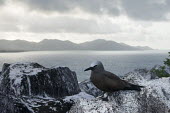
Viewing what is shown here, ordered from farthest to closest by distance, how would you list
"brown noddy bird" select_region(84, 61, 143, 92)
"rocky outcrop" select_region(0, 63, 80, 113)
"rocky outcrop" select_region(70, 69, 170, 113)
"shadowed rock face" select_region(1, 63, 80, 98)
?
"shadowed rock face" select_region(1, 63, 80, 98) → "rocky outcrop" select_region(0, 63, 80, 113) → "brown noddy bird" select_region(84, 61, 143, 92) → "rocky outcrop" select_region(70, 69, 170, 113)

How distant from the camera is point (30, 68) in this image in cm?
1711

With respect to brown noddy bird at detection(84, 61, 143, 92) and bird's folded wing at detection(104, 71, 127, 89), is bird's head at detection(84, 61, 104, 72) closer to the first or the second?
brown noddy bird at detection(84, 61, 143, 92)

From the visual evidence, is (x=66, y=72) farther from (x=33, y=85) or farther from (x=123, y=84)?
(x=123, y=84)

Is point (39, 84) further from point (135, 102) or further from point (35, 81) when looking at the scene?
point (135, 102)

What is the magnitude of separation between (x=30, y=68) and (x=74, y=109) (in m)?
7.90

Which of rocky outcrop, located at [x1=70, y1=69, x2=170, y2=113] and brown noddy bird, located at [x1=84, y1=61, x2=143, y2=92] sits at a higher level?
brown noddy bird, located at [x1=84, y1=61, x2=143, y2=92]

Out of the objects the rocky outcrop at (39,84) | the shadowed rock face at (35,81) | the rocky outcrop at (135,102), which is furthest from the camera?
the shadowed rock face at (35,81)

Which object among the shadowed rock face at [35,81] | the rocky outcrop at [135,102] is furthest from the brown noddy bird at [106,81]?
the shadowed rock face at [35,81]

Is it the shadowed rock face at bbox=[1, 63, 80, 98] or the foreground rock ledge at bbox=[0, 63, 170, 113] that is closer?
the foreground rock ledge at bbox=[0, 63, 170, 113]

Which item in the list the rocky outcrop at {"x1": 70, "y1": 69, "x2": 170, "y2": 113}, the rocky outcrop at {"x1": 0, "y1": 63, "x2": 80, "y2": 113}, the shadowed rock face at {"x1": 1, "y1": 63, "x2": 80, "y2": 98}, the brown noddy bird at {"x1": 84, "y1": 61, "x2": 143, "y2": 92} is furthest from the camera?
the shadowed rock face at {"x1": 1, "y1": 63, "x2": 80, "y2": 98}

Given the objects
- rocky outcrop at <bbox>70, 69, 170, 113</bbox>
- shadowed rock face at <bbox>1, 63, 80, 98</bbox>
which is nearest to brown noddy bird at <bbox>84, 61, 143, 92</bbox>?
rocky outcrop at <bbox>70, 69, 170, 113</bbox>

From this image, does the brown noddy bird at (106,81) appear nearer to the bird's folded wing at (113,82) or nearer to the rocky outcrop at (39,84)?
the bird's folded wing at (113,82)

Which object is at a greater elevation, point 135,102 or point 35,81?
point 135,102

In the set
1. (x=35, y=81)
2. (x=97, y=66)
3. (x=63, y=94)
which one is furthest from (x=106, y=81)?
(x=63, y=94)
